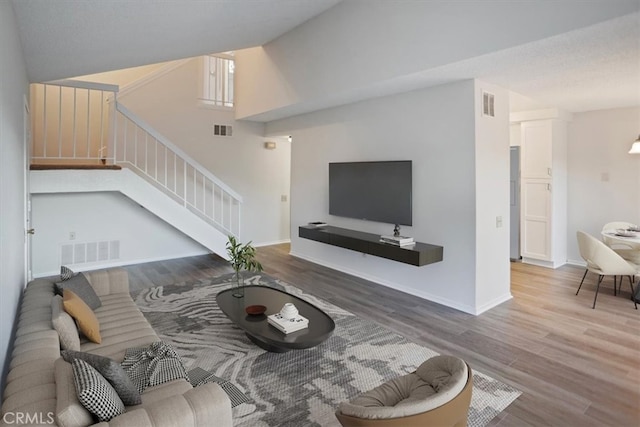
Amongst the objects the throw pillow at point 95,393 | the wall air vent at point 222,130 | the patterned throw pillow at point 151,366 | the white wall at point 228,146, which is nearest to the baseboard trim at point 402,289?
the white wall at point 228,146

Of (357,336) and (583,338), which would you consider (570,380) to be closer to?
(583,338)

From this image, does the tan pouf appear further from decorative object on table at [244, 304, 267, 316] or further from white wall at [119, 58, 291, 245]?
white wall at [119, 58, 291, 245]

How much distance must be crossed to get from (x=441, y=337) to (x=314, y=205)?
3477mm

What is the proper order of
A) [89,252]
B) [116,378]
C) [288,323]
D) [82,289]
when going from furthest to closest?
[89,252] → [82,289] → [288,323] → [116,378]

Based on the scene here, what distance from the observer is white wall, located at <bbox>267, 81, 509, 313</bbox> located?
3977mm

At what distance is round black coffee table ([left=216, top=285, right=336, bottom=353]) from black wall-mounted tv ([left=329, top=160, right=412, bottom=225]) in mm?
1924

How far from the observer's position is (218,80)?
23.6 feet

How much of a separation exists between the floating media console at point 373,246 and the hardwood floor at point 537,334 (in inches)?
23.3

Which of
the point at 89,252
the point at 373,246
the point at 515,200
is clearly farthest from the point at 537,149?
the point at 89,252

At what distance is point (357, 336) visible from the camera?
11.1 feet

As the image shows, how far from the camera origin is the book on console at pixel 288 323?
2.79 metres

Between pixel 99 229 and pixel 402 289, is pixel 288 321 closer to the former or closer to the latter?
pixel 402 289

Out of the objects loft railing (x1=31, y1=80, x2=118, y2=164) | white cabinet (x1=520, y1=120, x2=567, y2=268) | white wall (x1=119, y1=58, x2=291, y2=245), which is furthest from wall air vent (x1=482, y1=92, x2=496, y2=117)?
loft railing (x1=31, y1=80, x2=118, y2=164)

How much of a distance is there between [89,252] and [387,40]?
5.61m
